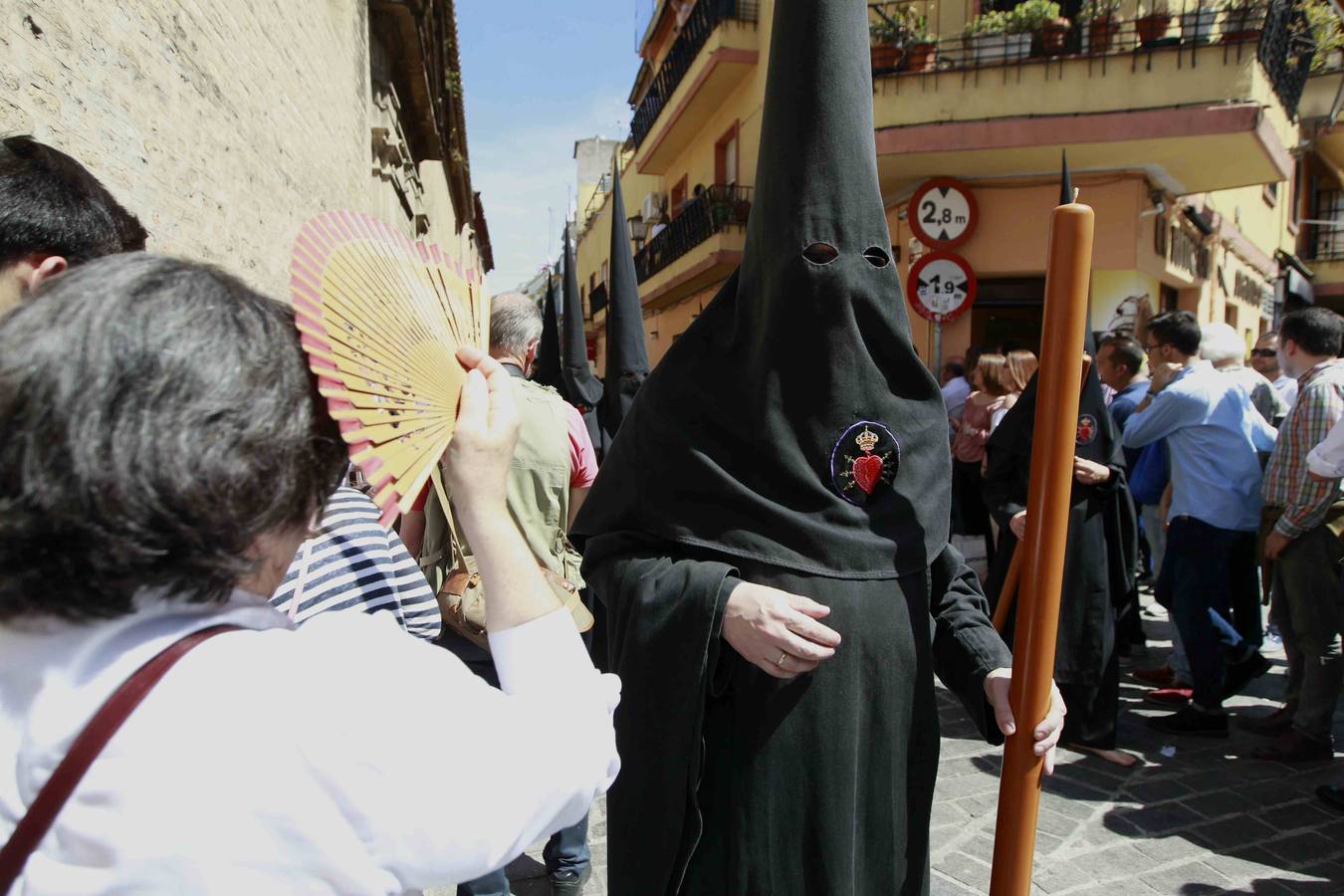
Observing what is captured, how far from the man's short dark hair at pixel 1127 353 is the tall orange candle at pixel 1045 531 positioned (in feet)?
15.9

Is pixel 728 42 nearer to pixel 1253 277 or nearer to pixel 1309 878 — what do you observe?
pixel 1253 277

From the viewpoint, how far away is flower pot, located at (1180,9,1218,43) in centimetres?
1004

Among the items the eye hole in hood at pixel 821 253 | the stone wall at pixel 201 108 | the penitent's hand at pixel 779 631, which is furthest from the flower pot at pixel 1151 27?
the penitent's hand at pixel 779 631

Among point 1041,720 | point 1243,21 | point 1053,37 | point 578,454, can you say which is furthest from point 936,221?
point 1041,720

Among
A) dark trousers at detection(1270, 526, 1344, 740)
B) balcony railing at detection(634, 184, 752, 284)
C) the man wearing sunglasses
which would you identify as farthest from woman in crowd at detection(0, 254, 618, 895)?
balcony railing at detection(634, 184, 752, 284)

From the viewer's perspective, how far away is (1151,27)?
1026 centimetres

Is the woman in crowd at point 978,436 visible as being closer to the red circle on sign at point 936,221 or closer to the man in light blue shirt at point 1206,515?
the man in light blue shirt at point 1206,515

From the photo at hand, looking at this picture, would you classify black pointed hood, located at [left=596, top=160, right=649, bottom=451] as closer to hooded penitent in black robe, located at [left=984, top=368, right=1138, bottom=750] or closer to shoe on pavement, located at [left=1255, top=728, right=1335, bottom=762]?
hooded penitent in black robe, located at [left=984, top=368, right=1138, bottom=750]

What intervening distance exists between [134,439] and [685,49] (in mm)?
17466

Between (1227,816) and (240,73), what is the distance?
5.90 m

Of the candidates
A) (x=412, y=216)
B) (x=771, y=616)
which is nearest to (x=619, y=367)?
(x=771, y=616)

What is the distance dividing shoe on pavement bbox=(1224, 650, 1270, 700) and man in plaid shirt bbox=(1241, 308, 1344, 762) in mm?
300

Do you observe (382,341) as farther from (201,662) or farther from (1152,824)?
(1152,824)

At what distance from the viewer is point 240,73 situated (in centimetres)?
506
